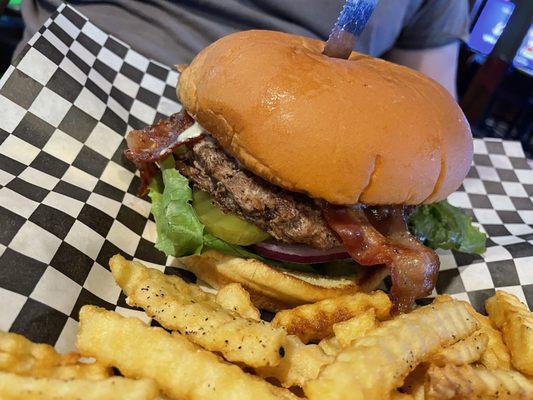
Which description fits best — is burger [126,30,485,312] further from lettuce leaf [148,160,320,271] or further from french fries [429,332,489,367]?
french fries [429,332,489,367]

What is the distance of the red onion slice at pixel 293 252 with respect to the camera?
6.24 ft

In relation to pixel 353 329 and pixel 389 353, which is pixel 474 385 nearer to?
pixel 389 353

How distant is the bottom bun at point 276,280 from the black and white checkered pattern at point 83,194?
0.72 feet

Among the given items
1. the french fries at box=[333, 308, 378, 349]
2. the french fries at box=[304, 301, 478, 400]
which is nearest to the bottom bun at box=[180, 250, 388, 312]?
the french fries at box=[333, 308, 378, 349]

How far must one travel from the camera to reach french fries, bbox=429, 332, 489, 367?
4.51ft

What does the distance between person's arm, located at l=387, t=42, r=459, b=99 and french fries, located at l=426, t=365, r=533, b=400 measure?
3.04 metres

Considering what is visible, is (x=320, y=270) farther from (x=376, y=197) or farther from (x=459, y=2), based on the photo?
(x=459, y=2)

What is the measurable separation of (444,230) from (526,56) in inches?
183

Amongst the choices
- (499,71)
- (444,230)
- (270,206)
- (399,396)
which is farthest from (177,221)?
(499,71)

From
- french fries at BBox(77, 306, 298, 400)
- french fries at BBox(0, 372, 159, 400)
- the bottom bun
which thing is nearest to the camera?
french fries at BBox(0, 372, 159, 400)

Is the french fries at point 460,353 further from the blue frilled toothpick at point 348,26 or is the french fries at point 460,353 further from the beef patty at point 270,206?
the blue frilled toothpick at point 348,26

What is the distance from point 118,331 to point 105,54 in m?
1.93

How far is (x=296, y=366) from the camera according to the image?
A: 1380 millimetres

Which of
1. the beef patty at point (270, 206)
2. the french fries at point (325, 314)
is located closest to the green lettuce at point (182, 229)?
the beef patty at point (270, 206)
